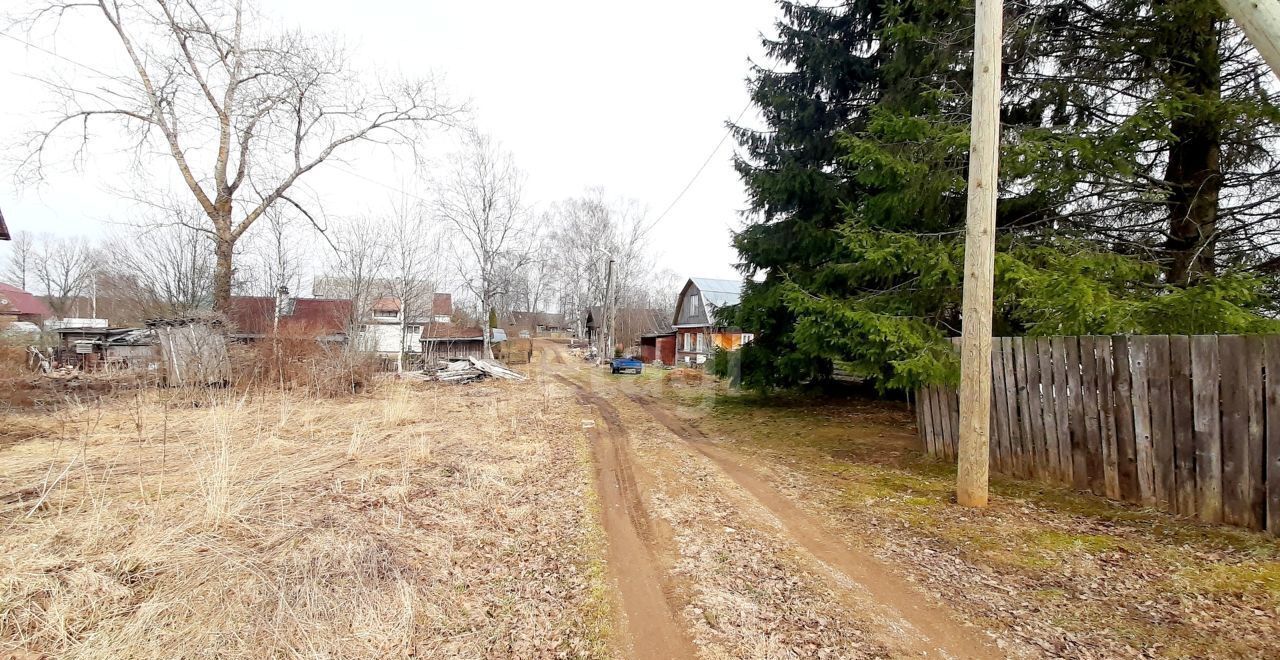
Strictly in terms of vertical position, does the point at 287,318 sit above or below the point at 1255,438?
above

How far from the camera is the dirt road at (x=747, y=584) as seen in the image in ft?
8.59

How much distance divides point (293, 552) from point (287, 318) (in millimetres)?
21339

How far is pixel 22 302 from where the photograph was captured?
42.2 meters

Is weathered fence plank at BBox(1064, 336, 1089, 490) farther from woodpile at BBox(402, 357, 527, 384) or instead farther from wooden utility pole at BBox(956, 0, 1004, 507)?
woodpile at BBox(402, 357, 527, 384)

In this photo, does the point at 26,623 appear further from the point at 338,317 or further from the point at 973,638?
the point at 338,317

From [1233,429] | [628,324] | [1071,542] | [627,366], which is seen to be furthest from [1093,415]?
[628,324]

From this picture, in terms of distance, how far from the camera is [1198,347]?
3.79m

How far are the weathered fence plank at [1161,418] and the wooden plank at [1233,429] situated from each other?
0.98 feet

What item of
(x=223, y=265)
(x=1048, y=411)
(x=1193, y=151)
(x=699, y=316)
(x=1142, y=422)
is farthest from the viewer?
(x=699, y=316)

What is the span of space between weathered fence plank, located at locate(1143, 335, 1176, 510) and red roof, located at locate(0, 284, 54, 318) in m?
61.2

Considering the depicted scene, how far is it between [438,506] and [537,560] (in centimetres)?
145

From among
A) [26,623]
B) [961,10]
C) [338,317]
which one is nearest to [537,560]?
[26,623]

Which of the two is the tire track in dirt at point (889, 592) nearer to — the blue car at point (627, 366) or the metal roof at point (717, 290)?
the blue car at point (627, 366)

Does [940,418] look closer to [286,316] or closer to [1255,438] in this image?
[1255,438]
